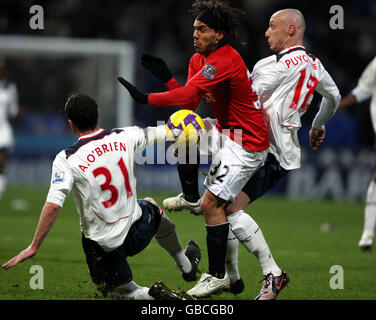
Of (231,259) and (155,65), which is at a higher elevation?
(155,65)

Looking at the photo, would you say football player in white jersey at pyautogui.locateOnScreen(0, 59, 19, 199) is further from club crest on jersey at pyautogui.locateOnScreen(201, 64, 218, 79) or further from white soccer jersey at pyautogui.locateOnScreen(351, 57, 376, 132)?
club crest on jersey at pyautogui.locateOnScreen(201, 64, 218, 79)

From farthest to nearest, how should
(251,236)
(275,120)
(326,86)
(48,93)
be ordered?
1. (48,93)
2. (326,86)
3. (275,120)
4. (251,236)

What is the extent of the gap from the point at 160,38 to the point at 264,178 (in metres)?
11.9

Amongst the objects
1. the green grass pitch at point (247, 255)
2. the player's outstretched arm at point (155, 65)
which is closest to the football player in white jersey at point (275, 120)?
the green grass pitch at point (247, 255)

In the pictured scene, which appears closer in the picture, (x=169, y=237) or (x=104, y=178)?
(x=104, y=178)

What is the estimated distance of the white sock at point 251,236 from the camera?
4.96 m

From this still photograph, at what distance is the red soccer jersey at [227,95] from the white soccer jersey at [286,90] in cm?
16

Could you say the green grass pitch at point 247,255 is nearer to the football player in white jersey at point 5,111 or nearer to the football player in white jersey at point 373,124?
the football player in white jersey at point 373,124

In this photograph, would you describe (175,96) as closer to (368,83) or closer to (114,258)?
(114,258)

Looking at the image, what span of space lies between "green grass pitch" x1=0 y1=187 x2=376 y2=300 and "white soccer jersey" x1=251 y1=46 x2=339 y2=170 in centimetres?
113

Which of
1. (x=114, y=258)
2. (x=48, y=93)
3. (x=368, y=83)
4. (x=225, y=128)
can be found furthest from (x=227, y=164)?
(x=48, y=93)

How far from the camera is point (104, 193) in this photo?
4.52m

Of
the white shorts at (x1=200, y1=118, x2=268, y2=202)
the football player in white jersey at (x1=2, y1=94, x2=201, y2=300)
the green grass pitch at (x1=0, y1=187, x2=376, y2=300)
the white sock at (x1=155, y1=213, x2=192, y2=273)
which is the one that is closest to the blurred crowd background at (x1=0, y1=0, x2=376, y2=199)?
the green grass pitch at (x1=0, y1=187, x2=376, y2=300)

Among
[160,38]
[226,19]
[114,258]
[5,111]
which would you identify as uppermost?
[226,19]
